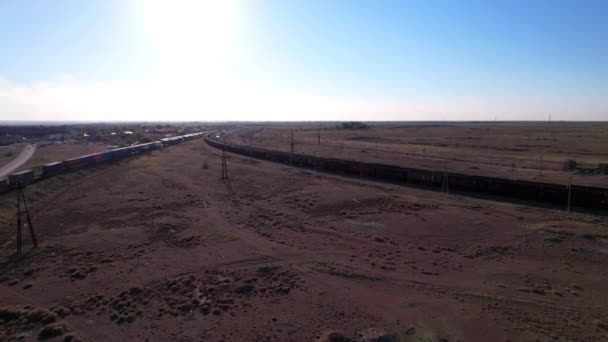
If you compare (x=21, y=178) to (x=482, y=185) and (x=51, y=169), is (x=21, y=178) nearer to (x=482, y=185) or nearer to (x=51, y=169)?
(x=51, y=169)

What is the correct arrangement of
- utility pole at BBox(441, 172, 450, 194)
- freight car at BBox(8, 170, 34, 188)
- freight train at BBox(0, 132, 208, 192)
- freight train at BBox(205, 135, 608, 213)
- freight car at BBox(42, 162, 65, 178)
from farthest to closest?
freight car at BBox(42, 162, 65, 178), freight train at BBox(0, 132, 208, 192), freight car at BBox(8, 170, 34, 188), utility pole at BBox(441, 172, 450, 194), freight train at BBox(205, 135, 608, 213)

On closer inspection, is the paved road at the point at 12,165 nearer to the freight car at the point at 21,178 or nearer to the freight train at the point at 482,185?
the freight car at the point at 21,178

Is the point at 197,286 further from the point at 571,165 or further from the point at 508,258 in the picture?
the point at 571,165

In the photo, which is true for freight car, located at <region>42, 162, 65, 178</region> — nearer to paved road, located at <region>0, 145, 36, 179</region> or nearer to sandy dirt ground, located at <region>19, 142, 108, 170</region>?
paved road, located at <region>0, 145, 36, 179</region>

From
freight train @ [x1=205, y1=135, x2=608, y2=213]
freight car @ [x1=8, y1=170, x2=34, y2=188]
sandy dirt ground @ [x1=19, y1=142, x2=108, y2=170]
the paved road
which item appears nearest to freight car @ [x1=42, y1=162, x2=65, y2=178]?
freight car @ [x1=8, y1=170, x2=34, y2=188]

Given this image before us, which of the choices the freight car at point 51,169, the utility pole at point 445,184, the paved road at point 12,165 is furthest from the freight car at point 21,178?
the utility pole at point 445,184

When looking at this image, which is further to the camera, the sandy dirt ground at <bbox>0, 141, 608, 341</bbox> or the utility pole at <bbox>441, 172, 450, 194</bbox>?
the utility pole at <bbox>441, 172, 450, 194</bbox>

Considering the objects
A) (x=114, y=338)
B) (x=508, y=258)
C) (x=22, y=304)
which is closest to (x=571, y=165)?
(x=508, y=258)
